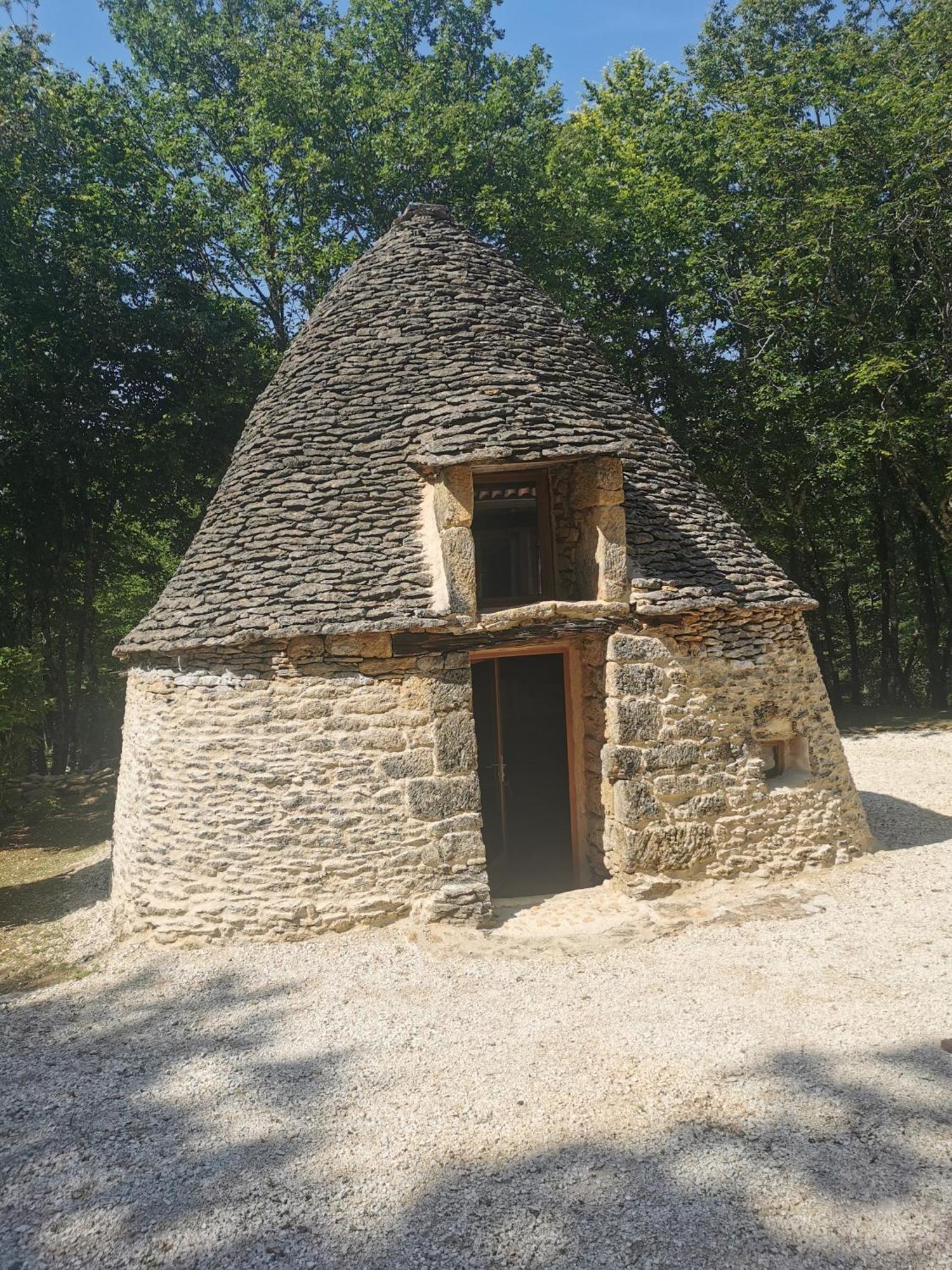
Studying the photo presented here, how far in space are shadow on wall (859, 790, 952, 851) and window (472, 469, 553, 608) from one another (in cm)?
533

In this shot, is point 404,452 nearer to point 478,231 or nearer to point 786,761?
point 786,761

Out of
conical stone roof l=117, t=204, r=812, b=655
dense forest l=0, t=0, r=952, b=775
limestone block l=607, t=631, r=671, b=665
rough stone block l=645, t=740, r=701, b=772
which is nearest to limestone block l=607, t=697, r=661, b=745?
rough stone block l=645, t=740, r=701, b=772

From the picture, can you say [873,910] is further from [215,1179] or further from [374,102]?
[374,102]

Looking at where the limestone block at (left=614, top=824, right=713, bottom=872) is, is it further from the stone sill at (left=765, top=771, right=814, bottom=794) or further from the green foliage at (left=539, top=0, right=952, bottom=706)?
the green foliage at (left=539, top=0, right=952, bottom=706)

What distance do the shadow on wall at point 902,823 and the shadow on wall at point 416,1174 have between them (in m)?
4.68

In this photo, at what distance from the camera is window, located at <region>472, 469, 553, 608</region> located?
319 inches

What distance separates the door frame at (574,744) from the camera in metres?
7.91

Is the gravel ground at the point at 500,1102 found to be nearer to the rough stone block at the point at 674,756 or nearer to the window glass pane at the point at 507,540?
the rough stone block at the point at 674,756

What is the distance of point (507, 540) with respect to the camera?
9703 mm

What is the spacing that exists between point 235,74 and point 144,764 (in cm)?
1956

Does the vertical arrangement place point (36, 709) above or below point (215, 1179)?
above

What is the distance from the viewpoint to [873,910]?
6.87m

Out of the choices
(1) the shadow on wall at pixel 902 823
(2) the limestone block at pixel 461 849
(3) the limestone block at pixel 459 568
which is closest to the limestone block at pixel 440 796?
(2) the limestone block at pixel 461 849

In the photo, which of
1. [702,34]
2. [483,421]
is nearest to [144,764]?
[483,421]
